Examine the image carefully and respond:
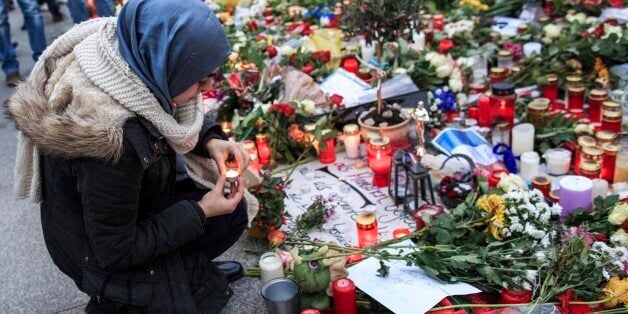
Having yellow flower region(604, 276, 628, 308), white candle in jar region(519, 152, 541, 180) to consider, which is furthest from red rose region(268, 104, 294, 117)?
yellow flower region(604, 276, 628, 308)

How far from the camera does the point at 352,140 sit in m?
3.21

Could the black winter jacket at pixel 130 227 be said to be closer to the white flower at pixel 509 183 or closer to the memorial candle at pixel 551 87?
the white flower at pixel 509 183

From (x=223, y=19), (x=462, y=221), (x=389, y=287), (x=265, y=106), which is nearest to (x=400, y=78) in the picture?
(x=265, y=106)

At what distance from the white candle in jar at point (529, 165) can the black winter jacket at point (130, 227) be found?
1.50 metres

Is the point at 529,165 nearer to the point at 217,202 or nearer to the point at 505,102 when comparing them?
the point at 505,102

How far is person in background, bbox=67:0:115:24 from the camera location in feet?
18.7

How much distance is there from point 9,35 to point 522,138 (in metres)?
4.16

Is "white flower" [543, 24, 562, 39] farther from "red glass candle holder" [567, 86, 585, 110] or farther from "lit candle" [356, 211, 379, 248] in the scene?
"lit candle" [356, 211, 379, 248]

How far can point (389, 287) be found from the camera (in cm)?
199

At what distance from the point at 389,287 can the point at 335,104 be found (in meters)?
1.55

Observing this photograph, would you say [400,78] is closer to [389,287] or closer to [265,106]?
[265,106]

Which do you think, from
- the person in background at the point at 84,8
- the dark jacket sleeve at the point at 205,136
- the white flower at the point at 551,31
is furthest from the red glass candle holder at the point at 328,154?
the person in background at the point at 84,8

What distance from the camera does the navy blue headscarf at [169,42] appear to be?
164 cm

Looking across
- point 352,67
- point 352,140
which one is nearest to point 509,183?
point 352,140
